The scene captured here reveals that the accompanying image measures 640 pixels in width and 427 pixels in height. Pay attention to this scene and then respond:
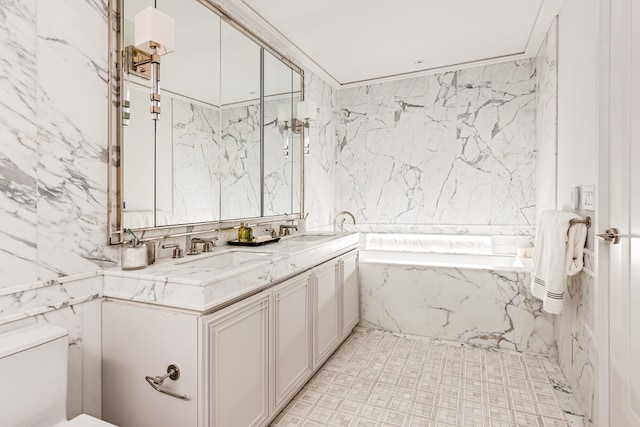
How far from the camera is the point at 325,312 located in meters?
2.53

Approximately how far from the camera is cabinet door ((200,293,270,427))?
4.56ft

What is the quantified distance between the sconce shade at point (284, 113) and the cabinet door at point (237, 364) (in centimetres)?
174

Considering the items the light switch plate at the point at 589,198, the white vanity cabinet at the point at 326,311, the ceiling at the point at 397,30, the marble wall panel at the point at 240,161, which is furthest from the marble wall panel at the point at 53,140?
the light switch plate at the point at 589,198

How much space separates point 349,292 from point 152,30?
2329 mm

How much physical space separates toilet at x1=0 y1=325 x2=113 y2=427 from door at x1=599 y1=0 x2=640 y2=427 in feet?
6.51

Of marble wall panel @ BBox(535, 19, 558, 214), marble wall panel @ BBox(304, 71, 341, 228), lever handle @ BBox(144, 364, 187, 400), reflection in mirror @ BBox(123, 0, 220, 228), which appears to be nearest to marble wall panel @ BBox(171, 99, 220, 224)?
reflection in mirror @ BBox(123, 0, 220, 228)

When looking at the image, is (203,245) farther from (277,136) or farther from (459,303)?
(459,303)

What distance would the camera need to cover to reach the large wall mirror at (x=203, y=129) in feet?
5.65

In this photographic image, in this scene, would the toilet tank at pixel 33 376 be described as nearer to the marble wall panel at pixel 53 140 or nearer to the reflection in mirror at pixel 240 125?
the marble wall panel at pixel 53 140

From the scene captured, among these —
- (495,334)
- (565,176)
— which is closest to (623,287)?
(565,176)

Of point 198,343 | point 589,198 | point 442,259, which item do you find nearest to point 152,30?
point 198,343

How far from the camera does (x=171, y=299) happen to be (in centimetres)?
140

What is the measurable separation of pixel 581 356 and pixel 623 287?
829 millimetres

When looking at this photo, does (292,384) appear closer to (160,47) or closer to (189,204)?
(189,204)
